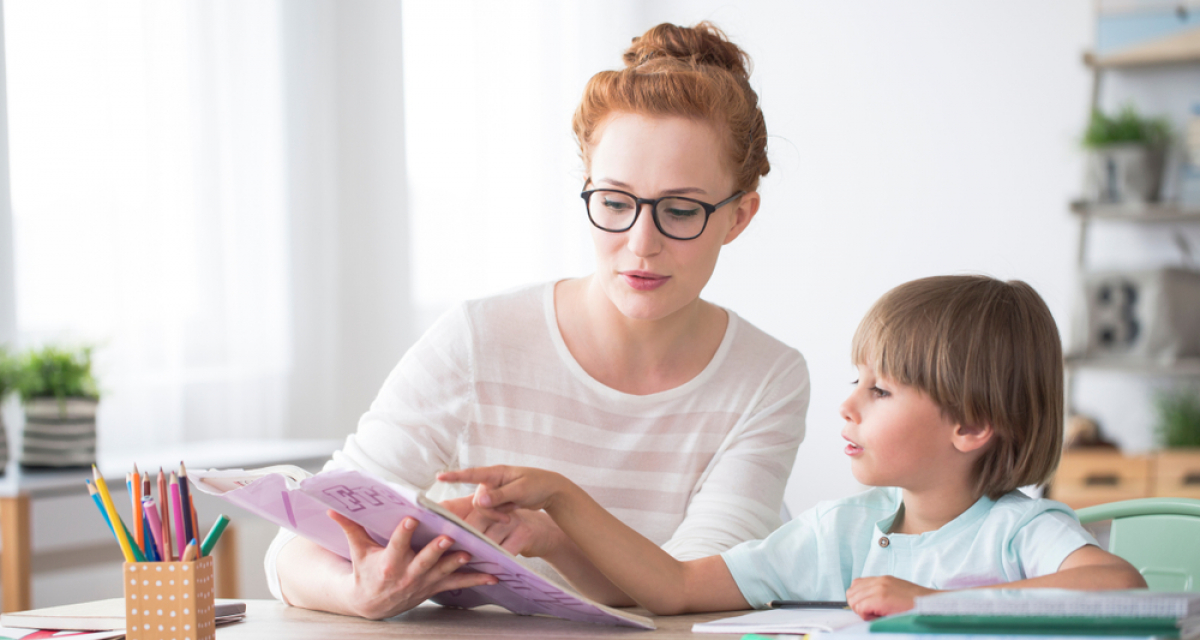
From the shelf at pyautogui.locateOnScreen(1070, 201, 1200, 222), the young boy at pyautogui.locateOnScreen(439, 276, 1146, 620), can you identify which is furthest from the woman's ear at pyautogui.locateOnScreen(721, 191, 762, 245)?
the shelf at pyautogui.locateOnScreen(1070, 201, 1200, 222)

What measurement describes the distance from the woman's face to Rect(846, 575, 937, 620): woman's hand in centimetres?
48

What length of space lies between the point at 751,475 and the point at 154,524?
27.8 inches

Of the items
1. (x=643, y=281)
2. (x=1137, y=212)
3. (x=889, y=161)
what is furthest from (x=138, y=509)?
(x=889, y=161)

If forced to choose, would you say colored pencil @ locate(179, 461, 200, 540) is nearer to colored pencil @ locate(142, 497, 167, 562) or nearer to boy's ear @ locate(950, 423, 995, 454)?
colored pencil @ locate(142, 497, 167, 562)

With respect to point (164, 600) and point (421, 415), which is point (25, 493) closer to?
point (421, 415)

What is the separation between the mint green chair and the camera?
1.15 meters

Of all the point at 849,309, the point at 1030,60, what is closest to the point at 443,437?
the point at 849,309

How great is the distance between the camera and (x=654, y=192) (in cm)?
119

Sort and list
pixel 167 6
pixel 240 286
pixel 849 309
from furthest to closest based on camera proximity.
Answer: pixel 849 309 → pixel 240 286 → pixel 167 6

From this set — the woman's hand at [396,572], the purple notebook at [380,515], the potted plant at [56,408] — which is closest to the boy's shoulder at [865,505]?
the purple notebook at [380,515]

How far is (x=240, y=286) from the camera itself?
3041 mm

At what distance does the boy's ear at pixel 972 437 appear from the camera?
0.96 metres

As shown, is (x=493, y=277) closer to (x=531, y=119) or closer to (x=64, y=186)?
(x=531, y=119)

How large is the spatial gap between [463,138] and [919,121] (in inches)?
60.1
